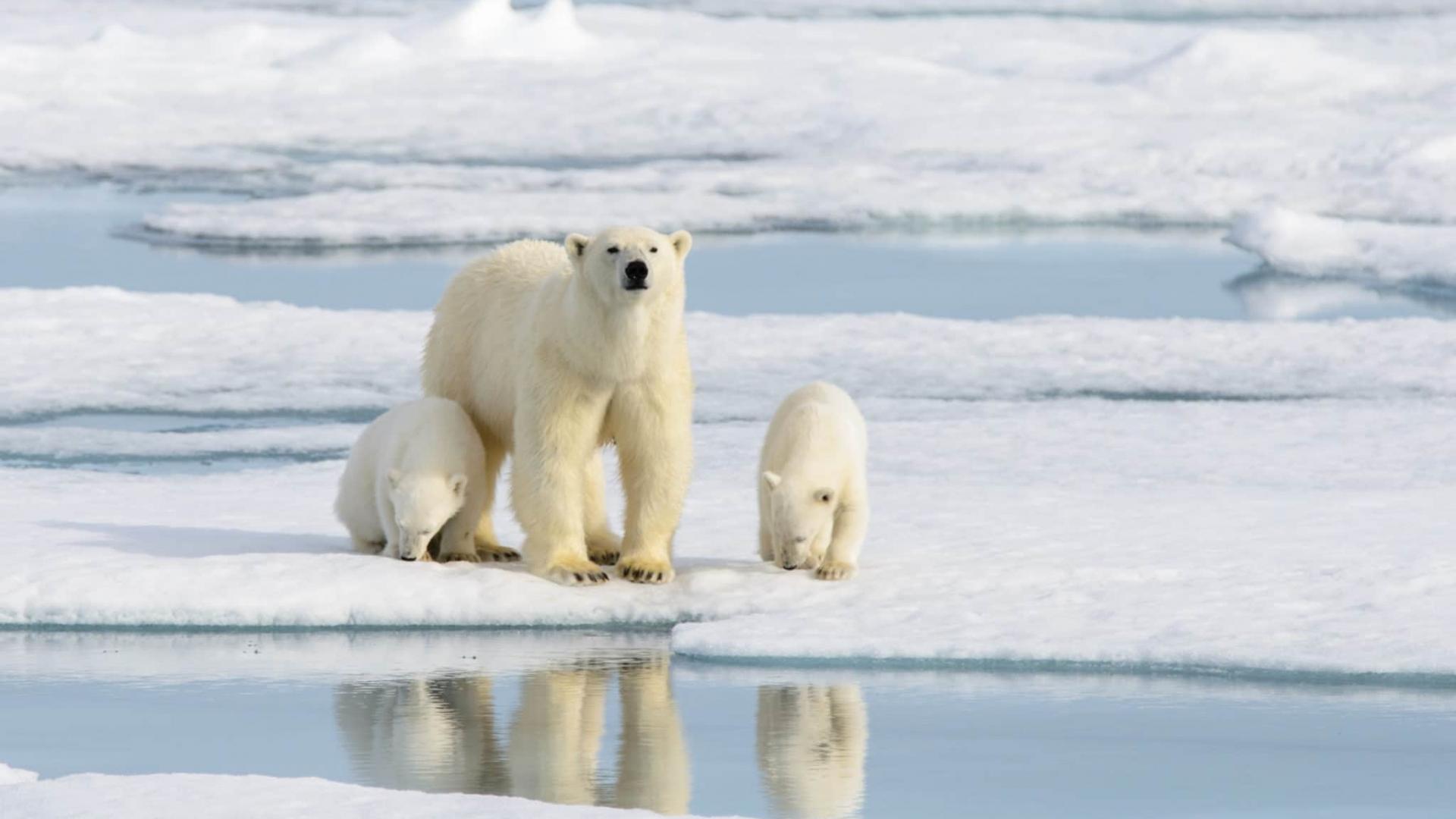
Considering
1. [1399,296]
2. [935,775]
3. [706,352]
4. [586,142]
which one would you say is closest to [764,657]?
[935,775]

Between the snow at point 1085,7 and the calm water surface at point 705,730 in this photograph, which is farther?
the snow at point 1085,7

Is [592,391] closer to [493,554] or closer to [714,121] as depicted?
[493,554]

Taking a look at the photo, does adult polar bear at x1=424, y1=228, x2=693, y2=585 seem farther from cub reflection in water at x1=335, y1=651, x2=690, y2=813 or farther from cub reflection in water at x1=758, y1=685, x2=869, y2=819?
cub reflection in water at x1=758, y1=685, x2=869, y2=819

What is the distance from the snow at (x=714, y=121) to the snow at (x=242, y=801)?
11229 mm

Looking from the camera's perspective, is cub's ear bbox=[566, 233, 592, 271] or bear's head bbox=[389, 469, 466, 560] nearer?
cub's ear bbox=[566, 233, 592, 271]

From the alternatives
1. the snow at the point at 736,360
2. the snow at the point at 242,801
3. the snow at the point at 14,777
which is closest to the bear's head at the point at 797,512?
the snow at the point at 242,801

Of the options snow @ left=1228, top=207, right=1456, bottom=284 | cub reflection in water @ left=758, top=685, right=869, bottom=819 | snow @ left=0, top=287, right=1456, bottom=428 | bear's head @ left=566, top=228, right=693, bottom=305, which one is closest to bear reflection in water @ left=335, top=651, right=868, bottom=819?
cub reflection in water @ left=758, top=685, right=869, bottom=819

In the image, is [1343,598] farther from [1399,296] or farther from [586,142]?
[586,142]

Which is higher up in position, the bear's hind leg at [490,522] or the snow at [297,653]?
the bear's hind leg at [490,522]

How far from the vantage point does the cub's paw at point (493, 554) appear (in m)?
5.59

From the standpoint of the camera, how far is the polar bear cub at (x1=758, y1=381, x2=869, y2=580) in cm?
516

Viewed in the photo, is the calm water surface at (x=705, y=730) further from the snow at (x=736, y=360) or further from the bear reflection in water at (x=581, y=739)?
the snow at (x=736, y=360)

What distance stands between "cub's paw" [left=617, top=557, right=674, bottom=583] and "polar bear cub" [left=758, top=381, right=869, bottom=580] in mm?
286

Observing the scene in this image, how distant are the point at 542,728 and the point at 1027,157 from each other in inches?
548
